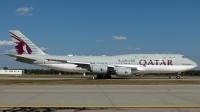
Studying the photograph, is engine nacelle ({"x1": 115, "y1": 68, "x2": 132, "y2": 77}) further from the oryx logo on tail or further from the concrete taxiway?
the concrete taxiway

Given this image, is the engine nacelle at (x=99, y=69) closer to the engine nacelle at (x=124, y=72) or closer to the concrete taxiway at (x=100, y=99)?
the engine nacelle at (x=124, y=72)

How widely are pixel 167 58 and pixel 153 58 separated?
2.18 metres

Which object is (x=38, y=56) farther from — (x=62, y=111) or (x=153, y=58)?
(x=62, y=111)

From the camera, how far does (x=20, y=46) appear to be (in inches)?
1599

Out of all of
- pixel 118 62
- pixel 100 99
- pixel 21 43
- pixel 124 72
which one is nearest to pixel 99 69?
pixel 124 72

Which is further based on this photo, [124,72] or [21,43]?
[21,43]

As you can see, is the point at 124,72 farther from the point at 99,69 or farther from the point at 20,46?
the point at 20,46

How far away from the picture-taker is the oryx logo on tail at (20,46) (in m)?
40.6

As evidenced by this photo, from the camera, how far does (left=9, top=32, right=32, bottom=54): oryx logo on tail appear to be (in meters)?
40.6

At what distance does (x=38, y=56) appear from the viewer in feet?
131

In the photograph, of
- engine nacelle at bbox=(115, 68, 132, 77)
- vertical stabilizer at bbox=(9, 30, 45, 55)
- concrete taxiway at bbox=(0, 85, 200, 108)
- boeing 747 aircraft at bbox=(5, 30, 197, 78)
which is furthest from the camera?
vertical stabilizer at bbox=(9, 30, 45, 55)

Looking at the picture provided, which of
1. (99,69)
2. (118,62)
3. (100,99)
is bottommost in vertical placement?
(100,99)

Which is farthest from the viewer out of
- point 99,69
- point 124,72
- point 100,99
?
point 99,69

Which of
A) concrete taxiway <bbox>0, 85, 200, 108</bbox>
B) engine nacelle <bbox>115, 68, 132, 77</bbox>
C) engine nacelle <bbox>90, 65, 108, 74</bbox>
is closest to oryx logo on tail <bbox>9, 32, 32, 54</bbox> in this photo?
engine nacelle <bbox>90, 65, 108, 74</bbox>
